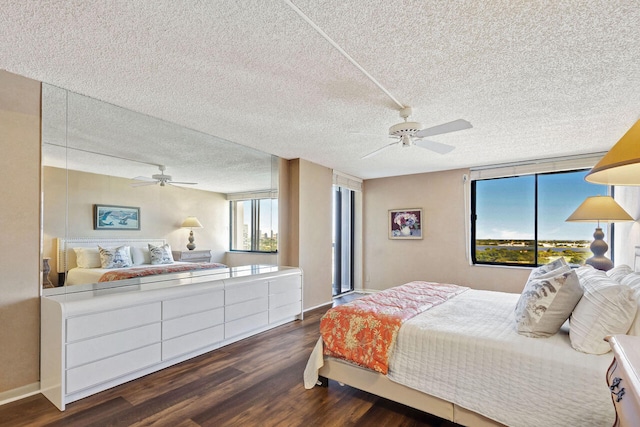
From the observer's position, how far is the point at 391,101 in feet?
8.82

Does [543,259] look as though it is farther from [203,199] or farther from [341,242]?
[203,199]

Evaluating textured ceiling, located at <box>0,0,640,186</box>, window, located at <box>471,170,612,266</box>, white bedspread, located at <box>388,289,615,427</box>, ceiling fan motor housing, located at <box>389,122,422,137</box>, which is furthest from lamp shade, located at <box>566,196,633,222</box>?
ceiling fan motor housing, located at <box>389,122,422,137</box>

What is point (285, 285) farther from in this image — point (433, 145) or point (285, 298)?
point (433, 145)

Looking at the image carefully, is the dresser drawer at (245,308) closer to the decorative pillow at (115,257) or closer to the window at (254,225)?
the window at (254,225)

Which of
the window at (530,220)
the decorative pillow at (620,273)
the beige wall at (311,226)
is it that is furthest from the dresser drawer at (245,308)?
the window at (530,220)

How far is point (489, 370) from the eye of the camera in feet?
6.15

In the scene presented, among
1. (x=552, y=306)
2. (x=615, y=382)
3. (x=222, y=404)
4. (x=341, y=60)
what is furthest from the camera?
(x=222, y=404)

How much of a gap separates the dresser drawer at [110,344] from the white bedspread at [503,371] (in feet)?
6.70

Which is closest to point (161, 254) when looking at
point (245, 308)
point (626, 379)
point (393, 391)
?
point (245, 308)

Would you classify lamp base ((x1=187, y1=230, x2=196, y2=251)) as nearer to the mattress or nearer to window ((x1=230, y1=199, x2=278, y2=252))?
window ((x1=230, y1=199, x2=278, y2=252))

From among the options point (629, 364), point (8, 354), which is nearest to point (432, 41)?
point (629, 364)

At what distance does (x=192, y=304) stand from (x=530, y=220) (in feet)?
16.3

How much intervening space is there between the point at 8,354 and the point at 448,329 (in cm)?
317

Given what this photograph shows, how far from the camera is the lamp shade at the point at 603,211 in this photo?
3.09 m
